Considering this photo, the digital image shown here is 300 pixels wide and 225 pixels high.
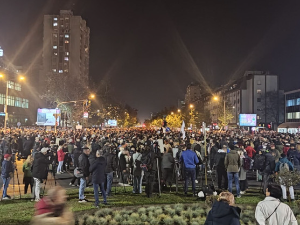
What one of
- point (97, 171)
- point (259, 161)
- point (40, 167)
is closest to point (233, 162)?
point (259, 161)

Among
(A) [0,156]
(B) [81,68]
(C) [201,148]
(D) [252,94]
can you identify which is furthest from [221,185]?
(B) [81,68]

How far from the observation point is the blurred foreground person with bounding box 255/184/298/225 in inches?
182

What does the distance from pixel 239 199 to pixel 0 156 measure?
14306 mm

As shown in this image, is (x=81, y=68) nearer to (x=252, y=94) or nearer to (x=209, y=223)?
(x=252, y=94)

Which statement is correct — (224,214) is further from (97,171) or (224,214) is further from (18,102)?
(18,102)

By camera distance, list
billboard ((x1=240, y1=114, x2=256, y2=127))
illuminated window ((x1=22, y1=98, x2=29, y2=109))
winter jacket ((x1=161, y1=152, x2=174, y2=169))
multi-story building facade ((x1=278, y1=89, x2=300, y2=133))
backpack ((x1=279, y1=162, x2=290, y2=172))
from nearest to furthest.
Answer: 1. backpack ((x1=279, y1=162, x2=290, y2=172))
2. winter jacket ((x1=161, y1=152, x2=174, y2=169))
3. billboard ((x1=240, y1=114, x2=256, y2=127))
4. multi-story building facade ((x1=278, y1=89, x2=300, y2=133))
5. illuminated window ((x1=22, y1=98, x2=29, y2=109))

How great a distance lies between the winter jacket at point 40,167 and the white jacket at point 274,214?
26.4 feet

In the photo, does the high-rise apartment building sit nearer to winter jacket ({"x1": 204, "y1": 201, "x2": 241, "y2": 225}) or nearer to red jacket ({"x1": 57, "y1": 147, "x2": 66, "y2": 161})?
red jacket ({"x1": 57, "y1": 147, "x2": 66, "y2": 161})

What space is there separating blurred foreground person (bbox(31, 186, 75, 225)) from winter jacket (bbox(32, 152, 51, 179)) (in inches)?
276

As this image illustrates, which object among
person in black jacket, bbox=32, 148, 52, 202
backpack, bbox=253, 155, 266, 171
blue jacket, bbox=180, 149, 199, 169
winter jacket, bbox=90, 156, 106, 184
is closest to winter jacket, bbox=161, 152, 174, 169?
blue jacket, bbox=180, 149, 199, 169

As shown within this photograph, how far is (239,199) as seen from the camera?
1162cm

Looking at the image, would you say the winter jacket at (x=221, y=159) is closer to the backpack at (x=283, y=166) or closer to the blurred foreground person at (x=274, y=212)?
the backpack at (x=283, y=166)

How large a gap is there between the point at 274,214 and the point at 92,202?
7602mm

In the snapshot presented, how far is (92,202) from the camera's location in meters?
11.0
